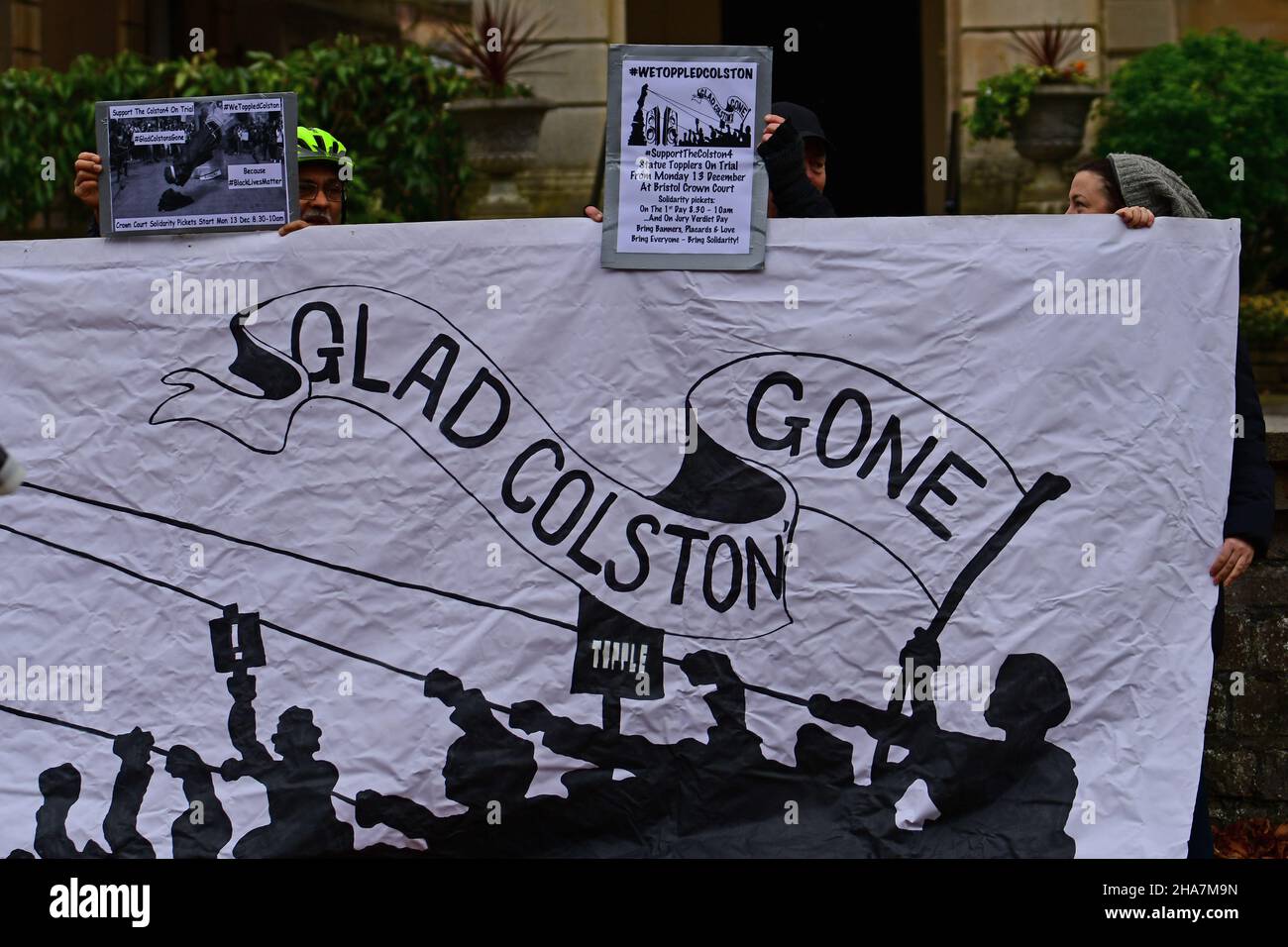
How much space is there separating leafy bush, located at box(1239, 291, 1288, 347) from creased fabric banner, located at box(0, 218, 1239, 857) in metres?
4.14

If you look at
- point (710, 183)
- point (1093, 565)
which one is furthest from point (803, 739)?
point (710, 183)

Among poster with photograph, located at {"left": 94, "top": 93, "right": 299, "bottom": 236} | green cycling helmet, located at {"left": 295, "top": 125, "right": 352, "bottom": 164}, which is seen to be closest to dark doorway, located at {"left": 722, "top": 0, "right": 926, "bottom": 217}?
green cycling helmet, located at {"left": 295, "top": 125, "right": 352, "bottom": 164}

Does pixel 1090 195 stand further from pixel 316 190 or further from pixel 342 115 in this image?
pixel 342 115

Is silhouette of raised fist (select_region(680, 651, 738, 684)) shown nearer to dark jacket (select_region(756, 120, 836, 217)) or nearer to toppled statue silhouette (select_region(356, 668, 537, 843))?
toppled statue silhouette (select_region(356, 668, 537, 843))

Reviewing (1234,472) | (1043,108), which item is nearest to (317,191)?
(1234,472)

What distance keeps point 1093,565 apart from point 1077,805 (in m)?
0.58

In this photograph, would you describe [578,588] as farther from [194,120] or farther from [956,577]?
[194,120]

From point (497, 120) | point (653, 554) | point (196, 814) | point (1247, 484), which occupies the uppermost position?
point (497, 120)

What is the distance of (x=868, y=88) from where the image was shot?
1115 cm

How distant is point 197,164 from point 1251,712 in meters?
3.36

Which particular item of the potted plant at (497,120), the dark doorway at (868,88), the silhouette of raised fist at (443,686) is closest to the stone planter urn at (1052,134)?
the dark doorway at (868,88)

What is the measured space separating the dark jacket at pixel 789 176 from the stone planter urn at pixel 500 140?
180 inches

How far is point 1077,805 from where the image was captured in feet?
13.8

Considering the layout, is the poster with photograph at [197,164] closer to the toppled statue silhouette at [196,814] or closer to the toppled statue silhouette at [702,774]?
the toppled statue silhouette at [196,814]
